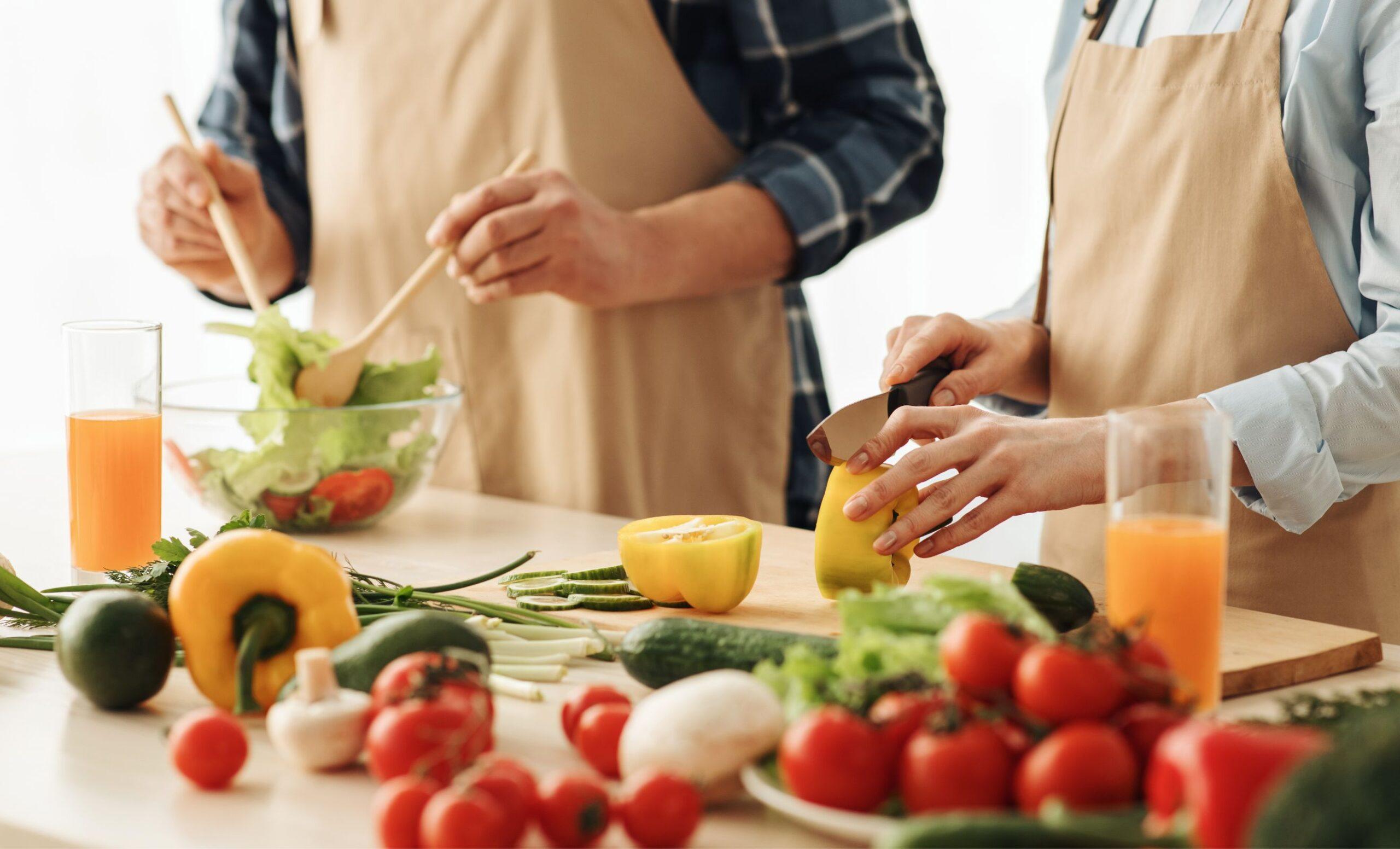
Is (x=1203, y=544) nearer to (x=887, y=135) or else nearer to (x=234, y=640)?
(x=234, y=640)

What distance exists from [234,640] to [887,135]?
4.39ft

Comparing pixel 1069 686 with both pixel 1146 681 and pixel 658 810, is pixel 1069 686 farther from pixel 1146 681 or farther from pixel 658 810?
pixel 658 810

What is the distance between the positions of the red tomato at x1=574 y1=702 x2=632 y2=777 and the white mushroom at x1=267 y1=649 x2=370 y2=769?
0.47ft

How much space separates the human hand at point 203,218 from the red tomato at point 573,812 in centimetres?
145

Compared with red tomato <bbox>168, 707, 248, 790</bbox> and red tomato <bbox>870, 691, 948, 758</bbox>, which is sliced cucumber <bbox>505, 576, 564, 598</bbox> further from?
red tomato <bbox>870, 691, 948, 758</bbox>

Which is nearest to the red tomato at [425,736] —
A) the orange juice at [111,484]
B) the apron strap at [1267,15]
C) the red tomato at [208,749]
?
the red tomato at [208,749]

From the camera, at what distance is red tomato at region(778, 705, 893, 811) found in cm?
74

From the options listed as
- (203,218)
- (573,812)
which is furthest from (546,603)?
(203,218)

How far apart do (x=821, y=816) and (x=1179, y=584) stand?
34 cm

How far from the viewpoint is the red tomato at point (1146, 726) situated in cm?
71

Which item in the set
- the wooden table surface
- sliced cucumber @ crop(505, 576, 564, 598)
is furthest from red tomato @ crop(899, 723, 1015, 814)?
sliced cucumber @ crop(505, 576, 564, 598)

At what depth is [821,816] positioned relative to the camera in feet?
2.46

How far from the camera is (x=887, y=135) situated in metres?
2.05

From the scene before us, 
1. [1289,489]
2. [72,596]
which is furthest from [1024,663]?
[72,596]
